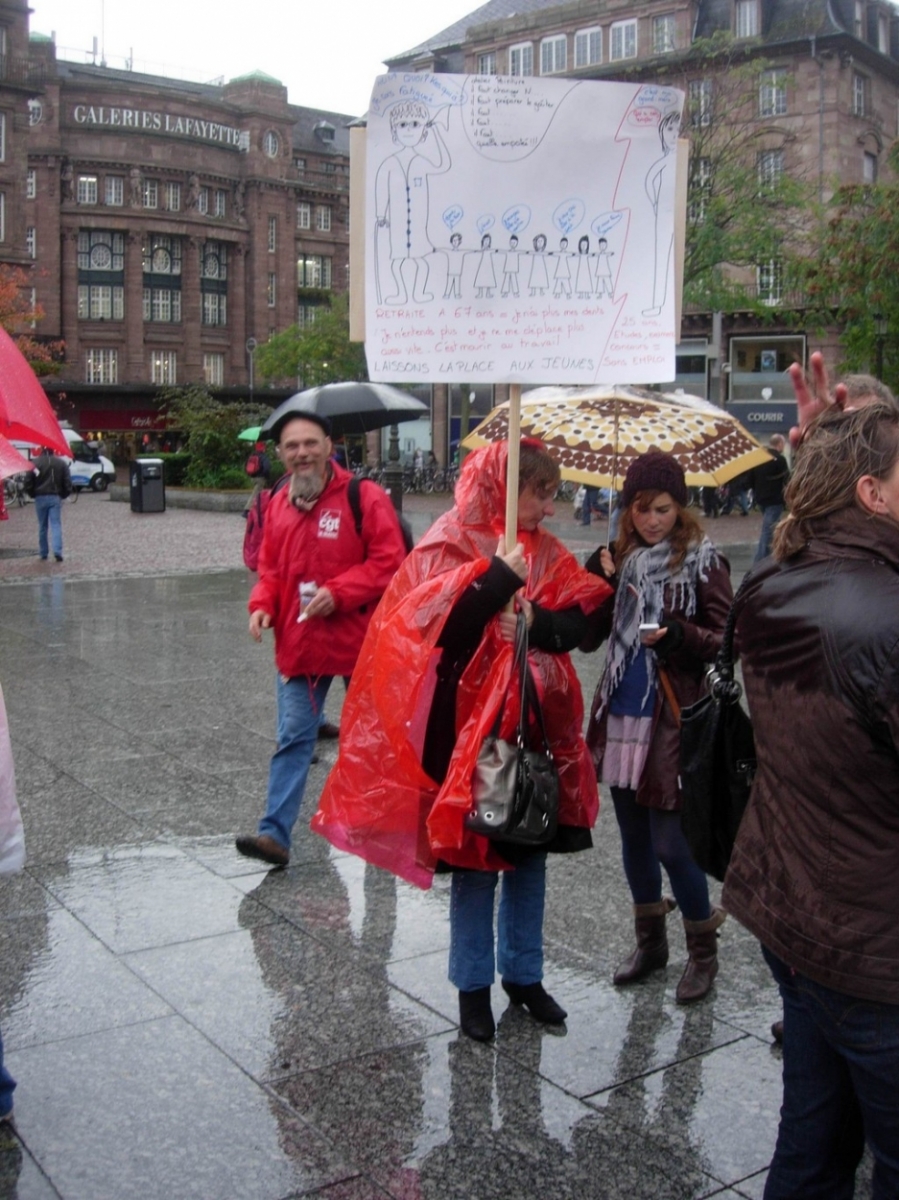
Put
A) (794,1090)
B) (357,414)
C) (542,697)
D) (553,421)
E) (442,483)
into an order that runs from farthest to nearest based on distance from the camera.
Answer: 1. (442,483)
2. (357,414)
3. (553,421)
4. (542,697)
5. (794,1090)

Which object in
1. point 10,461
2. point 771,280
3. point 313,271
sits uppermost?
point 313,271

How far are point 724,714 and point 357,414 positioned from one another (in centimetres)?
786

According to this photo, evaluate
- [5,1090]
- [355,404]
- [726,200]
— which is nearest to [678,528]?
[5,1090]

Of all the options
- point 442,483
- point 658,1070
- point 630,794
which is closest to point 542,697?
point 630,794

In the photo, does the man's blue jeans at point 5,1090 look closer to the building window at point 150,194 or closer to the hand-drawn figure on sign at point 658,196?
the hand-drawn figure on sign at point 658,196

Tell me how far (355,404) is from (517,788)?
629 cm

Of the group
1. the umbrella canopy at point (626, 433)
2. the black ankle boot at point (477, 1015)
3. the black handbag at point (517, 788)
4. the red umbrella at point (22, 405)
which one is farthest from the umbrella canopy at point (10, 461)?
the umbrella canopy at point (626, 433)

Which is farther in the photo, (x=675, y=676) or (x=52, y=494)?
(x=52, y=494)

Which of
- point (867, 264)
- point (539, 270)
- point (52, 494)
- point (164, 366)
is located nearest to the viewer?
point (539, 270)

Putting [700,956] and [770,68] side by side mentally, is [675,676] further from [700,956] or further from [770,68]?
[770,68]

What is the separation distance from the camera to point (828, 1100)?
250 centimetres

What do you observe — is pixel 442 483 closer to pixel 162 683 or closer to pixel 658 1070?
pixel 162 683

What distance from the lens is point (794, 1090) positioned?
2535 mm

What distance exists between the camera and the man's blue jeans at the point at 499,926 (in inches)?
154
